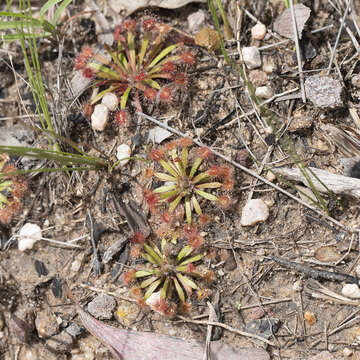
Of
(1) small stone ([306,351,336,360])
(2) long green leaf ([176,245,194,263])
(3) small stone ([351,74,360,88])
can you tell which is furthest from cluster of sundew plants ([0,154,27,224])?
(3) small stone ([351,74,360,88])

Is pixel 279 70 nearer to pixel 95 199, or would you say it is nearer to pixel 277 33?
pixel 277 33

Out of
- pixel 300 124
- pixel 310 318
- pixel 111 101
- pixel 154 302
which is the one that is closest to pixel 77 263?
pixel 154 302

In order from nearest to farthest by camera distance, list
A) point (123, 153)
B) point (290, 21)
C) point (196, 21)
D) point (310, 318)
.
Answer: point (310, 318), point (290, 21), point (123, 153), point (196, 21)

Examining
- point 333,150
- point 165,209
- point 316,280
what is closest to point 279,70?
point 333,150

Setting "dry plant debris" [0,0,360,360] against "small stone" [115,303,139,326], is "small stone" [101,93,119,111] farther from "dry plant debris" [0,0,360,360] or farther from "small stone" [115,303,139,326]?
"small stone" [115,303,139,326]

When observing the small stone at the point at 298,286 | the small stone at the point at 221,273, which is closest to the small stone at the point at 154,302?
the small stone at the point at 221,273

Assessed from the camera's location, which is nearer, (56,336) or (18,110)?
(56,336)

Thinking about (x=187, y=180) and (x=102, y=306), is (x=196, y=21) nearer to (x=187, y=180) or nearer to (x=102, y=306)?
(x=187, y=180)
